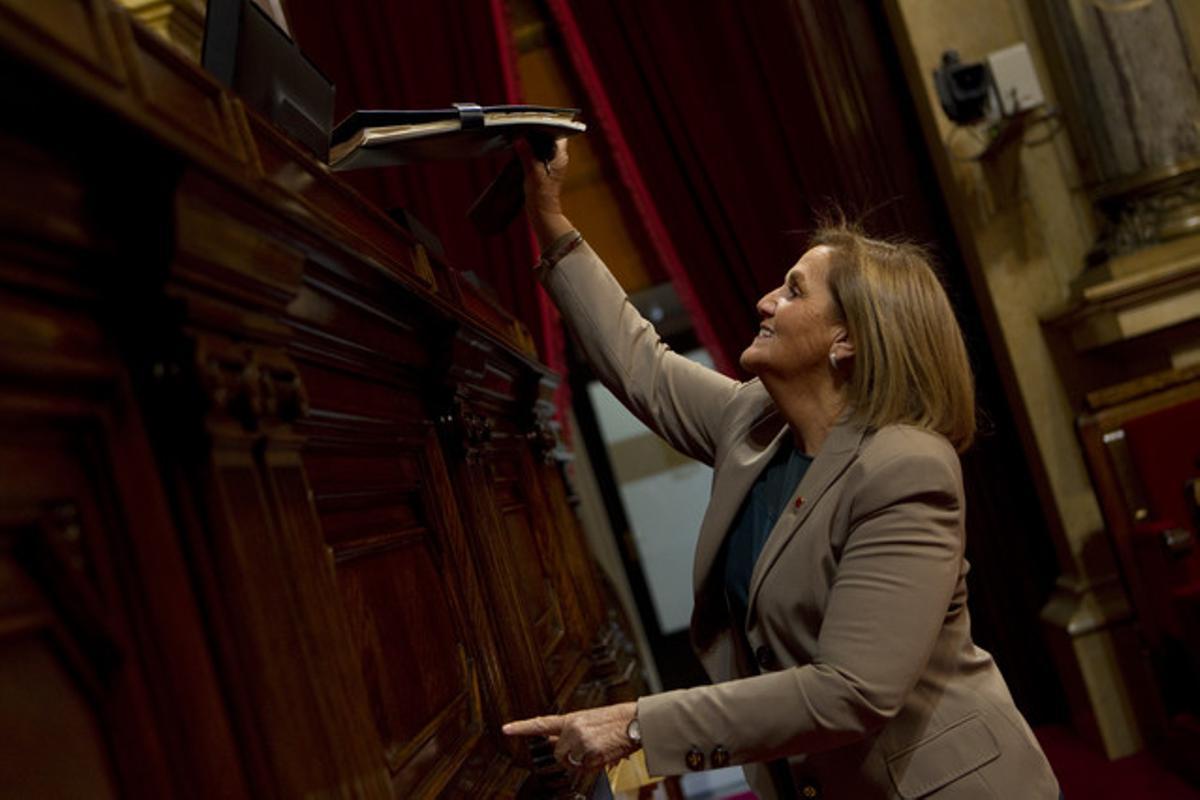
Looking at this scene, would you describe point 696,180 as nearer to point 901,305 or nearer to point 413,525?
point 901,305

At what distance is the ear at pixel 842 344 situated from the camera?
203 cm

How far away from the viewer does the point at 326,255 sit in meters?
1.30

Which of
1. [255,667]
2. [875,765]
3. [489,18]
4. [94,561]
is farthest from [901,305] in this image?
[489,18]

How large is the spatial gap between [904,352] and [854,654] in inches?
20.6

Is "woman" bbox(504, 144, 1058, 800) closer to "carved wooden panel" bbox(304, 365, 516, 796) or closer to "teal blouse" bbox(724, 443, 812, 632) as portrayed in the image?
"teal blouse" bbox(724, 443, 812, 632)

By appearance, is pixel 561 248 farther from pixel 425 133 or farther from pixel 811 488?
pixel 811 488

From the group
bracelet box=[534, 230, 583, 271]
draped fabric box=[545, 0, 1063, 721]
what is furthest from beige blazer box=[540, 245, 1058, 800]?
draped fabric box=[545, 0, 1063, 721]

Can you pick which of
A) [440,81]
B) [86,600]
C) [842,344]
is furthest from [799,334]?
[440,81]

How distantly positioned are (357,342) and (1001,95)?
340 cm

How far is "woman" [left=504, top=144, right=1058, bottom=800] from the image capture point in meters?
1.69

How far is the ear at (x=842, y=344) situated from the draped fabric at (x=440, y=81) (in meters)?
2.89

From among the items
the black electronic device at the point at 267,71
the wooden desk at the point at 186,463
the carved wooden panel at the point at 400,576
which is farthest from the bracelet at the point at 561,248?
the wooden desk at the point at 186,463

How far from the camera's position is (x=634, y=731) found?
5.53ft

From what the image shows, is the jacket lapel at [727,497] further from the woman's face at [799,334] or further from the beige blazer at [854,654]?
the woman's face at [799,334]
